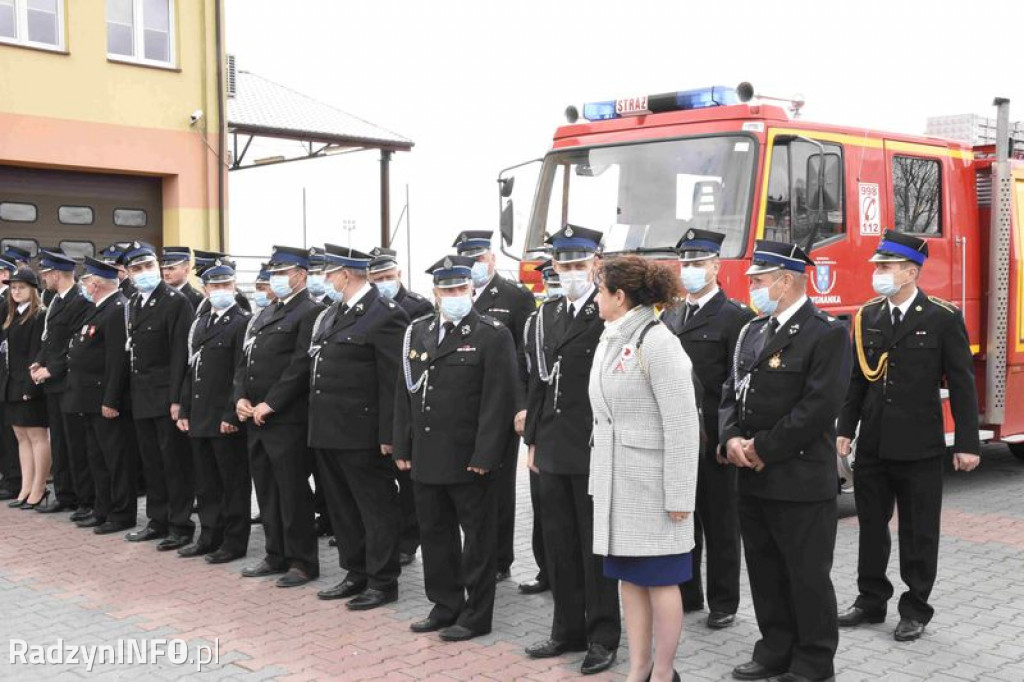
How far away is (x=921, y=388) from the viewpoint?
19.5 ft

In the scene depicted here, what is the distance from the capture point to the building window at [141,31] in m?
16.3

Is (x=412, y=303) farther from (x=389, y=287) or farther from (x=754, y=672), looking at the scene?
(x=754, y=672)

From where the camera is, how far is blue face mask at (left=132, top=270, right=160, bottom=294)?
8453mm

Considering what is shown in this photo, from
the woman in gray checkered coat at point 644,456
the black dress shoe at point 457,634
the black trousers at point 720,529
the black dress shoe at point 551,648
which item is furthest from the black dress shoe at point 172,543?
the woman in gray checkered coat at point 644,456

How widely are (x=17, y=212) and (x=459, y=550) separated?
40.2ft

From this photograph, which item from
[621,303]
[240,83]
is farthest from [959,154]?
[240,83]

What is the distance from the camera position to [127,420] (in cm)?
878

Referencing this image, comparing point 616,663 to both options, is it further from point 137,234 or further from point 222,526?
point 137,234

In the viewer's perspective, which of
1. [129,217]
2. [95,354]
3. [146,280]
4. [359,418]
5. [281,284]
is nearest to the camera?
[359,418]

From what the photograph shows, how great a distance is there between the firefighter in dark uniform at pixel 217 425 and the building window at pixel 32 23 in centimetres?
945

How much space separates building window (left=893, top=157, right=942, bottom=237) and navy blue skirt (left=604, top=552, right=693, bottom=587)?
5400mm

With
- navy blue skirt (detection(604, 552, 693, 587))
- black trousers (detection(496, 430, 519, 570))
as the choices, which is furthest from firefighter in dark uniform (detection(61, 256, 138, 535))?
navy blue skirt (detection(604, 552, 693, 587))

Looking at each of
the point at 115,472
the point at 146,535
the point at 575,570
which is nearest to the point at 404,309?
the point at 575,570

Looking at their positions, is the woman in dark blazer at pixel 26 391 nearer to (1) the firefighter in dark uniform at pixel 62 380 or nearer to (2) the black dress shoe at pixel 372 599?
(1) the firefighter in dark uniform at pixel 62 380
